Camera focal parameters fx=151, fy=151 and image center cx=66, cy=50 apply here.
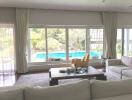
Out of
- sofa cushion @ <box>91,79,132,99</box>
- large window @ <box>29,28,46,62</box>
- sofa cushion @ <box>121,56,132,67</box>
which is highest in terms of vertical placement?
large window @ <box>29,28,46,62</box>

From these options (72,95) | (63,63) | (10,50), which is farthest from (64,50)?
(72,95)

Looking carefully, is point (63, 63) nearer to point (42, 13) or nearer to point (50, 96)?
point (42, 13)

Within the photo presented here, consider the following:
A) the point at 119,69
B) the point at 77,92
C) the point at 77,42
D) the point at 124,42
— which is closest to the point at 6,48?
the point at 77,42

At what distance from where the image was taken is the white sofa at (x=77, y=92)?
5.99 feet

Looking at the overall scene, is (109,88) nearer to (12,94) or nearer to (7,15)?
(12,94)

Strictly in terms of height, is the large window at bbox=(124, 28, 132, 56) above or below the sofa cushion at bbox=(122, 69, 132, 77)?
above

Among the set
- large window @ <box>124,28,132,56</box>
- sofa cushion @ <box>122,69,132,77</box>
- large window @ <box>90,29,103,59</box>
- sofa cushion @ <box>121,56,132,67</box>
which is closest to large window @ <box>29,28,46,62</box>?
large window @ <box>90,29,103,59</box>

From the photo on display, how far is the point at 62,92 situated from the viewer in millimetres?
1928

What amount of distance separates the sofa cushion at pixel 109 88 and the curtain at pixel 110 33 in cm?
481

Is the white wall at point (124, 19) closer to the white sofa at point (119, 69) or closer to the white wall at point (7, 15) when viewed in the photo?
the white sofa at point (119, 69)

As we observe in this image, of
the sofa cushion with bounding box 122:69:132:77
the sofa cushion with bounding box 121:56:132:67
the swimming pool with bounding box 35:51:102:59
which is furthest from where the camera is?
the swimming pool with bounding box 35:51:102:59

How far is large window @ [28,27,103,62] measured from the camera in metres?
6.45

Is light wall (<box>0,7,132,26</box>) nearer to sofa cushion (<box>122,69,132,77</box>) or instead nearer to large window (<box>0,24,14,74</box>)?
large window (<box>0,24,14,74</box>)

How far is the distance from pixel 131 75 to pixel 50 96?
281 cm
